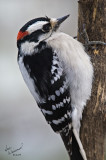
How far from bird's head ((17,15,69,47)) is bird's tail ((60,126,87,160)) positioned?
875 millimetres

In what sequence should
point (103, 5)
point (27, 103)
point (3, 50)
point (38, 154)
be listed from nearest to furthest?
point (103, 5) → point (38, 154) → point (27, 103) → point (3, 50)

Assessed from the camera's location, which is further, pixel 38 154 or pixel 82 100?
pixel 38 154

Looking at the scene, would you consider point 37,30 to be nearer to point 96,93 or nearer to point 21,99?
point 96,93

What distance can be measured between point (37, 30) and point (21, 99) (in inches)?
127

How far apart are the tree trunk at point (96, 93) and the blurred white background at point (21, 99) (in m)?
2.25

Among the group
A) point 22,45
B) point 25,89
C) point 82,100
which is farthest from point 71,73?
point 25,89

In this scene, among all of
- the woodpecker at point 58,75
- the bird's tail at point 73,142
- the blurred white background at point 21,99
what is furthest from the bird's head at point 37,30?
the blurred white background at point 21,99

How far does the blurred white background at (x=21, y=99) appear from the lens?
19.3ft

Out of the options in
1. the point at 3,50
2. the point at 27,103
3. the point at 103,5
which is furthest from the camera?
the point at 3,50

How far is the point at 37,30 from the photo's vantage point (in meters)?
3.35

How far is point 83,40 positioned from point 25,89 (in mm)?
3037

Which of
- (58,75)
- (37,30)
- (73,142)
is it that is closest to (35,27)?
(37,30)

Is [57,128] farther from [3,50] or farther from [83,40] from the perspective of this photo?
[3,50]

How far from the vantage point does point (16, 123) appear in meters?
6.12
